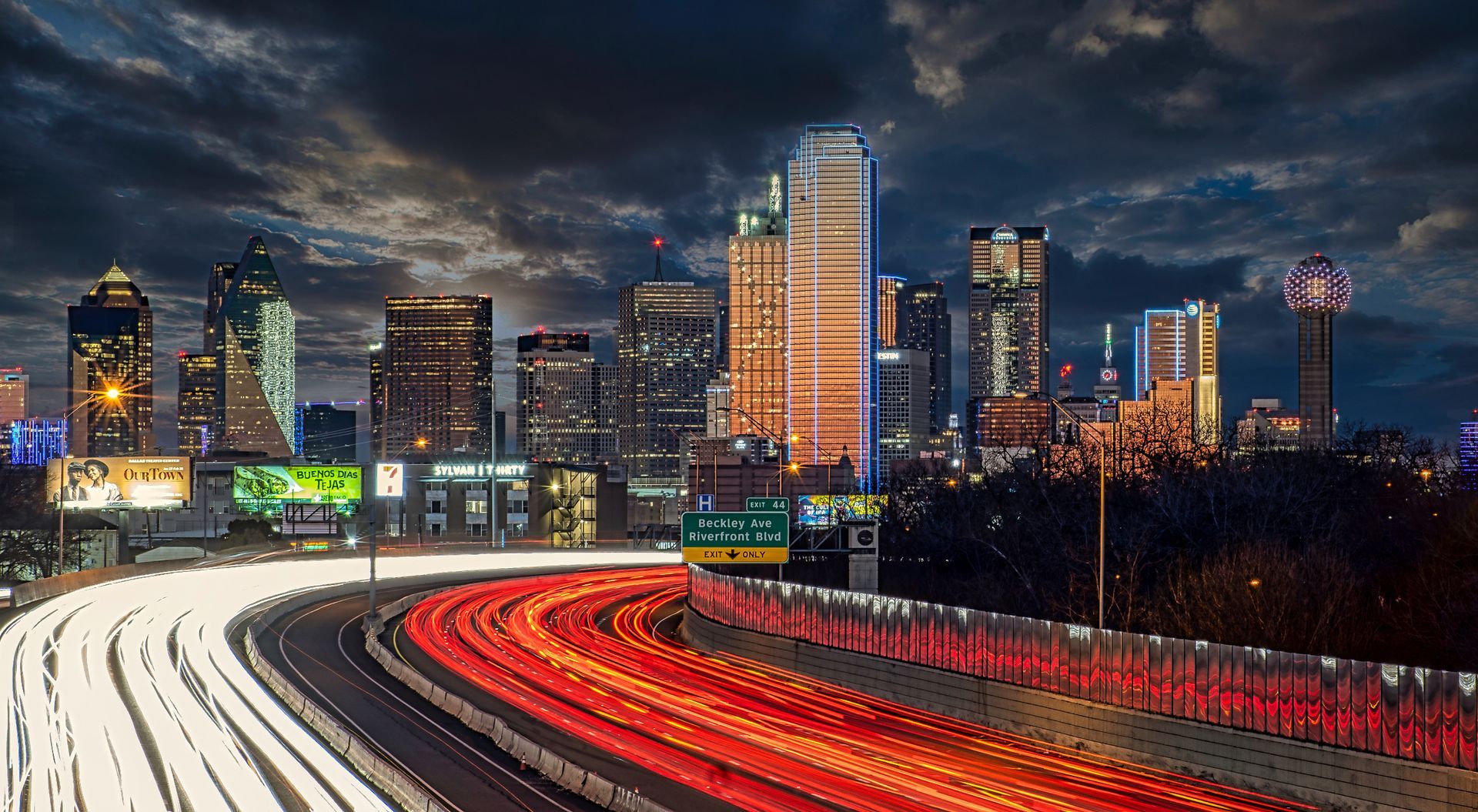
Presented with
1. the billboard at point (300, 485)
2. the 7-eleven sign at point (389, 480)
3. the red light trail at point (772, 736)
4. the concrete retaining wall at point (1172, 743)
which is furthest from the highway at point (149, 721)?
the billboard at point (300, 485)

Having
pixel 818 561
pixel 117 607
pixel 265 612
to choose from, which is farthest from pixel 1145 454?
pixel 117 607

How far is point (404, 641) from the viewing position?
43781 millimetres

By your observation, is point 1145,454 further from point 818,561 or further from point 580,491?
point 580,491

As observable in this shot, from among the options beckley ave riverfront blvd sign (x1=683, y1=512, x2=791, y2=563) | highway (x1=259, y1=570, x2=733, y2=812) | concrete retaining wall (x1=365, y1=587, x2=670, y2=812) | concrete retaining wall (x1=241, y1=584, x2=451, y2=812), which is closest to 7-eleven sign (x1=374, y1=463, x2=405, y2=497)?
highway (x1=259, y1=570, x2=733, y2=812)

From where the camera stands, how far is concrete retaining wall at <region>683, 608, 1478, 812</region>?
20.2 meters

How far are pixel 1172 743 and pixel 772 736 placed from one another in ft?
27.7

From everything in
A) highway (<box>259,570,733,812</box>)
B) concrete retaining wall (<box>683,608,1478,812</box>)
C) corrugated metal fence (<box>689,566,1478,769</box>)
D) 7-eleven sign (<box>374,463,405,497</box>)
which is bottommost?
highway (<box>259,570,733,812</box>)

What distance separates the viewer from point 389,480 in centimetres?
5569

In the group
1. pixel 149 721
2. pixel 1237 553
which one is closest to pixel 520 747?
pixel 149 721

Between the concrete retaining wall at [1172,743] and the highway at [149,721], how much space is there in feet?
37.2

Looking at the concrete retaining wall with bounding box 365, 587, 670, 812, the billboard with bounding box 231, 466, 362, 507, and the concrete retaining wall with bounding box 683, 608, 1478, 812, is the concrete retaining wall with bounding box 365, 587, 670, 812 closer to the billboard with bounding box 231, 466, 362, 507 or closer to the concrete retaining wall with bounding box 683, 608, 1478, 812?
the concrete retaining wall with bounding box 683, 608, 1478, 812

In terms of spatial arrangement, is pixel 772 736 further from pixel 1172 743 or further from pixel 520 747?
pixel 1172 743

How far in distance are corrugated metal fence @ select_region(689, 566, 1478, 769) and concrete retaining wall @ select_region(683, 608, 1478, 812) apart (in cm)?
26

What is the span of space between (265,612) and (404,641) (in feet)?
32.6
